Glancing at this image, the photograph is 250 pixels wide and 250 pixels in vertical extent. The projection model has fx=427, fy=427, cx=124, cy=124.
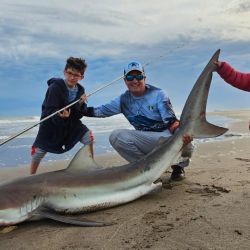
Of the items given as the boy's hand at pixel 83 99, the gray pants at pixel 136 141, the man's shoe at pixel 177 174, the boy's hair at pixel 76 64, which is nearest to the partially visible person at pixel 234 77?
the gray pants at pixel 136 141

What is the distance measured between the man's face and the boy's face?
92 centimetres

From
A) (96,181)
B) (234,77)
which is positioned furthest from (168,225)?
(234,77)

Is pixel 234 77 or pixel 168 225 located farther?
pixel 234 77

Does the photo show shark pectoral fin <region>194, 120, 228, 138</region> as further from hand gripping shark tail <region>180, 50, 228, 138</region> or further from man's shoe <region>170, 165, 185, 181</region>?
man's shoe <region>170, 165, 185, 181</region>

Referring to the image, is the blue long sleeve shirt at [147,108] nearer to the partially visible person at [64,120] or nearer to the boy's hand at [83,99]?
the boy's hand at [83,99]

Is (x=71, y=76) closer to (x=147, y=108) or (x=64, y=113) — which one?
(x=64, y=113)

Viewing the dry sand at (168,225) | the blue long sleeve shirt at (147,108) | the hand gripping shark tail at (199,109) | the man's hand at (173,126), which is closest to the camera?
the dry sand at (168,225)

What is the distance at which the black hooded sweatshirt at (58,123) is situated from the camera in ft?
19.5

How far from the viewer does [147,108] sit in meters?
5.50

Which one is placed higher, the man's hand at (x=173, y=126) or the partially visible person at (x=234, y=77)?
the partially visible person at (x=234, y=77)

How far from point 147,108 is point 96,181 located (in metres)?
1.73

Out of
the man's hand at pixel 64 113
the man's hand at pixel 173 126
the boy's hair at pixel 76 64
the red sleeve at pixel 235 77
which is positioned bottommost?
the man's hand at pixel 173 126

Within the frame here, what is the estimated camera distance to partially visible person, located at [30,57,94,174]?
6.00m

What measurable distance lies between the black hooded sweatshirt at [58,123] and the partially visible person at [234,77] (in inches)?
81.9
